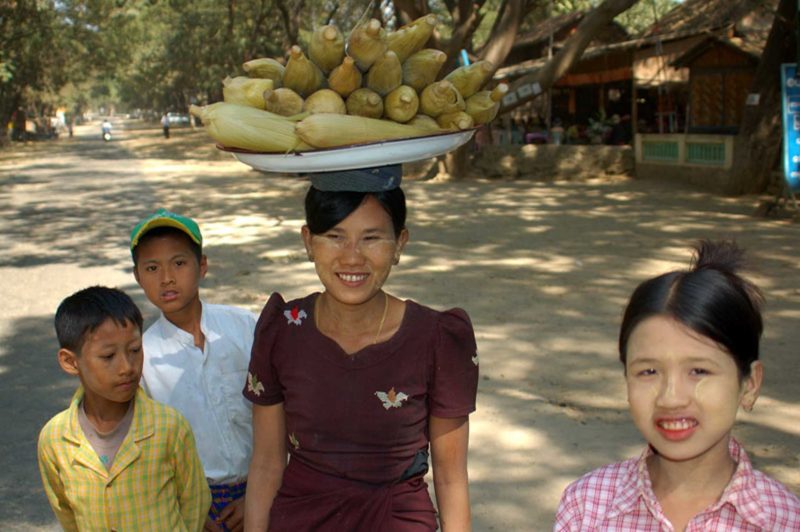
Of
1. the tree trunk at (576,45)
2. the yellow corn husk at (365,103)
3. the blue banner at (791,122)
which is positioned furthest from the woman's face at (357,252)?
the tree trunk at (576,45)

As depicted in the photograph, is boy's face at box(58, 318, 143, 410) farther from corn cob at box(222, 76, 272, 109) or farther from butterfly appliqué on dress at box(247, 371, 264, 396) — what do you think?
corn cob at box(222, 76, 272, 109)

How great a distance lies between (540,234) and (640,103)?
1422 cm

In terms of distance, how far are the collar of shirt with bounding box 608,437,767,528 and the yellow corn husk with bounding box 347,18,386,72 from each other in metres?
1.03

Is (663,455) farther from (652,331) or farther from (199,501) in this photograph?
(199,501)

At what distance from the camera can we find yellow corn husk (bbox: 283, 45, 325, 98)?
187 centimetres

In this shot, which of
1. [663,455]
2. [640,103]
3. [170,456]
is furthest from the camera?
[640,103]

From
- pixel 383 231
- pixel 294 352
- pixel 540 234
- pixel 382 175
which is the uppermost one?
pixel 382 175

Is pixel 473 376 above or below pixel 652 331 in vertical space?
below

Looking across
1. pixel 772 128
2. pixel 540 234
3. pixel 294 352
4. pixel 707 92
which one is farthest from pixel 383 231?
pixel 707 92

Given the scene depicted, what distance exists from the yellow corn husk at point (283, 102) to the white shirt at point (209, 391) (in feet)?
3.17

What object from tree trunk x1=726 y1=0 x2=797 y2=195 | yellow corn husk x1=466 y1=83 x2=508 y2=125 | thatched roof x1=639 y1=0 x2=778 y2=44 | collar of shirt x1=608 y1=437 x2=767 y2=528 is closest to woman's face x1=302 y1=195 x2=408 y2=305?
yellow corn husk x1=466 y1=83 x2=508 y2=125

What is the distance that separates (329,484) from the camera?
1993 millimetres

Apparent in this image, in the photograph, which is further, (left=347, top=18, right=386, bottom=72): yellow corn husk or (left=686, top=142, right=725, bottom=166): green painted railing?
(left=686, top=142, right=725, bottom=166): green painted railing

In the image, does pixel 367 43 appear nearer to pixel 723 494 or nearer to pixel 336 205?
pixel 336 205
